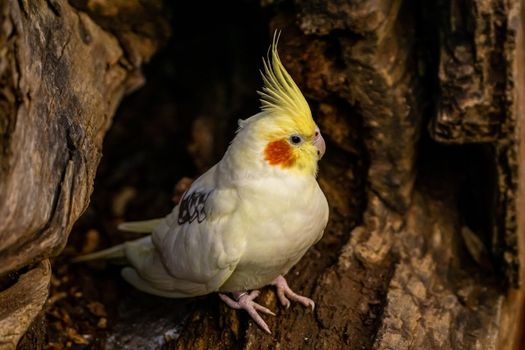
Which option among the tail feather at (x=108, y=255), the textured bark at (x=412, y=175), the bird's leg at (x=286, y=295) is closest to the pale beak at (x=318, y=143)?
the textured bark at (x=412, y=175)

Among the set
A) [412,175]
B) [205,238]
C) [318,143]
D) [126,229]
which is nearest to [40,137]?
[205,238]

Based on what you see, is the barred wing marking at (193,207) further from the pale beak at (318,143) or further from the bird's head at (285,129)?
the pale beak at (318,143)

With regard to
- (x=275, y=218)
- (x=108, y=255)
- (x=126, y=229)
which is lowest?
(x=108, y=255)

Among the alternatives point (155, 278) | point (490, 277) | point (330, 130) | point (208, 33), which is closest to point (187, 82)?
point (208, 33)

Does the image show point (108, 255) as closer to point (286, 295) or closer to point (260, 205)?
point (286, 295)

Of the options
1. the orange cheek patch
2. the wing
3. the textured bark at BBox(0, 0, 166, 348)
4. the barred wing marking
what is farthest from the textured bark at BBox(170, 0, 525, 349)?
the textured bark at BBox(0, 0, 166, 348)

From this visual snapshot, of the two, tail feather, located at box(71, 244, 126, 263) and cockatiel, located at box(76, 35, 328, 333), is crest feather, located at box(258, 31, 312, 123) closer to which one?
cockatiel, located at box(76, 35, 328, 333)
